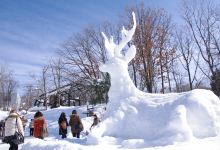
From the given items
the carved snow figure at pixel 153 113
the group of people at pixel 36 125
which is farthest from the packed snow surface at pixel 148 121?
the group of people at pixel 36 125

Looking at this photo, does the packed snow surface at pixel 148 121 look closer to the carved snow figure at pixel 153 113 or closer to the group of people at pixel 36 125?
the carved snow figure at pixel 153 113

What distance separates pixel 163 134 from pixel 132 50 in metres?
4.11

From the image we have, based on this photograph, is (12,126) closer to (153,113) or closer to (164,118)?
(153,113)

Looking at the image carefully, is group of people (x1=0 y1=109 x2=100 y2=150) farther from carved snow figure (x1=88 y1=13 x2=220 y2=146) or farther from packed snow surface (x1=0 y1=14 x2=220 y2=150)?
carved snow figure (x1=88 y1=13 x2=220 y2=146)

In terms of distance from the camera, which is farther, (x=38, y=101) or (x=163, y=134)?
(x=38, y=101)

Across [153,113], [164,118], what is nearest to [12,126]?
[153,113]

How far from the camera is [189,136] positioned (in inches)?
415

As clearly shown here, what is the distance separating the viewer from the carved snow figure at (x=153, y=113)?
1089 centimetres

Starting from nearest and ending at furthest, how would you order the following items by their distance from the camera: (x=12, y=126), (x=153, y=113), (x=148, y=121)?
(x=12, y=126) < (x=148, y=121) < (x=153, y=113)

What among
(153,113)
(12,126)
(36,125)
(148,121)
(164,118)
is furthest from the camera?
(36,125)

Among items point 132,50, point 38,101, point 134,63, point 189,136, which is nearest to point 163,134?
point 189,136

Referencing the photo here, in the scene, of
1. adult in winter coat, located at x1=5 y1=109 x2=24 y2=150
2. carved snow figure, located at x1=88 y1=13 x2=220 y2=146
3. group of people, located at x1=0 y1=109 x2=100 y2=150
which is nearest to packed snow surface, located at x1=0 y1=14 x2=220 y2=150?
carved snow figure, located at x1=88 y1=13 x2=220 y2=146

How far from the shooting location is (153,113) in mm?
12016

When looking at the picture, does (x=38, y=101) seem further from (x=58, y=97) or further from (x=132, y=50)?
(x=132, y=50)
